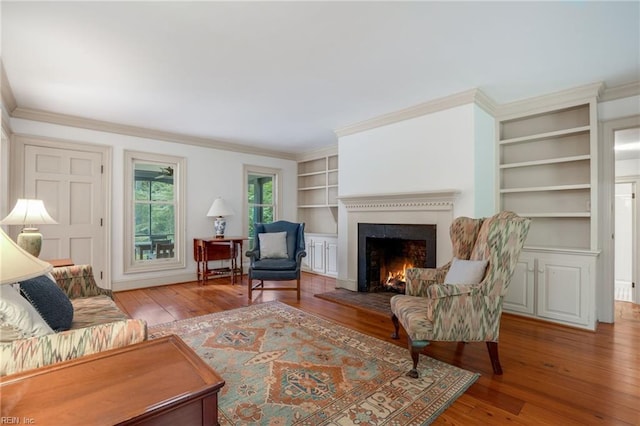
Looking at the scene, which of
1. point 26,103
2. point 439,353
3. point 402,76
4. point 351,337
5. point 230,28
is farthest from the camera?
point 26,103

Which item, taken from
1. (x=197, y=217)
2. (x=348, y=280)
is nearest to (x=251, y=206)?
(x=197, y=217)

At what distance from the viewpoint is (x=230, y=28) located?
2.22 meters

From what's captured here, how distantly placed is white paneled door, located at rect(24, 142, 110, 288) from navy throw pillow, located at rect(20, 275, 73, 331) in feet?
9.40

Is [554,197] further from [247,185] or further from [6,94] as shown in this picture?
[6,94]

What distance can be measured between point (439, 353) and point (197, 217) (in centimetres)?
427

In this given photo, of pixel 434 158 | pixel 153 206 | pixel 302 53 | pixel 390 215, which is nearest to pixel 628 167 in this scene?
pixel 434 158

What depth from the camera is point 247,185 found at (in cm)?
590

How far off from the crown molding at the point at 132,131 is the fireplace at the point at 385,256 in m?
2.76

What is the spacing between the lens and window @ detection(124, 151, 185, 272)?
15.2 feet

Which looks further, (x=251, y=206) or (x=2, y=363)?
(x=251, y=206)

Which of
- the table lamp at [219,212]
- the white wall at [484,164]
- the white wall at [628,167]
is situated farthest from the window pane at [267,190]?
the white wall at [628,167]

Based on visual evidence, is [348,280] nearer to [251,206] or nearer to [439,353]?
[439,353]

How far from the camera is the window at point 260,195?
5977 millimetres

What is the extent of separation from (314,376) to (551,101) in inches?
141
